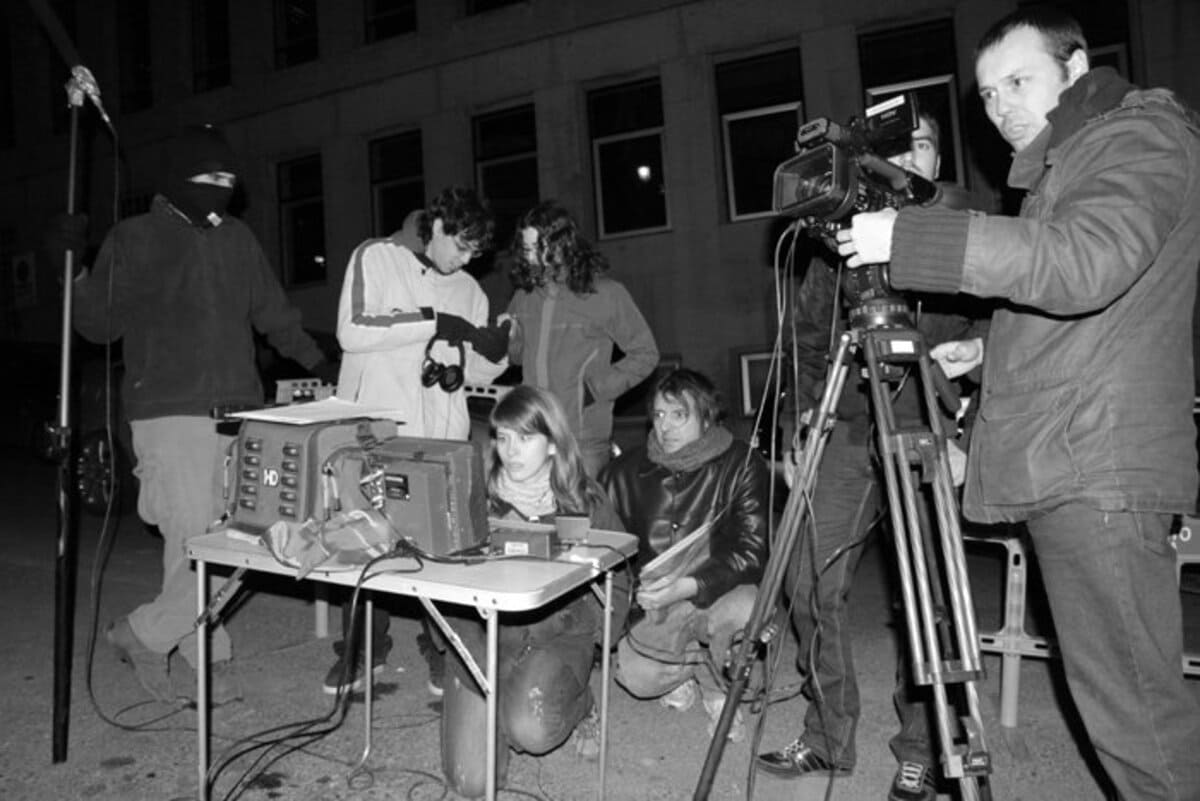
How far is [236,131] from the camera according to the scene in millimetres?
14633

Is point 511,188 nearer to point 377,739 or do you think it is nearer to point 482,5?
point 482,5

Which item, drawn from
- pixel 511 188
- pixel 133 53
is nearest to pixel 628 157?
pixel 511 188

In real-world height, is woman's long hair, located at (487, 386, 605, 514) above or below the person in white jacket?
below

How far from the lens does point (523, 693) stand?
264cm

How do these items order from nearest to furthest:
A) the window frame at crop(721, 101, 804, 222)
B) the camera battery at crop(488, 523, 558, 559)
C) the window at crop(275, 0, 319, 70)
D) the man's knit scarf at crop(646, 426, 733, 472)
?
the camera battery at crop(488, 523, 558, 559) → the man's knit scarf at crop(646, 426, 733, 472) → the window frame at crop(721, 101, 804, 222) → the window at crop(275, 0, 319, 70)

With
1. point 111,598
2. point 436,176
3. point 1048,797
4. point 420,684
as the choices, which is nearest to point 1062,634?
point 1048,797

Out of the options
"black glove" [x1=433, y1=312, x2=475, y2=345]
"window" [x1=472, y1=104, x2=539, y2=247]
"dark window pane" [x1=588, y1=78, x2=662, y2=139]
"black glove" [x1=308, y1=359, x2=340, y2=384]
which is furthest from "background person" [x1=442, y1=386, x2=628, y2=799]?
"window" [x1=472, y1=104, x2=539, y2=247]

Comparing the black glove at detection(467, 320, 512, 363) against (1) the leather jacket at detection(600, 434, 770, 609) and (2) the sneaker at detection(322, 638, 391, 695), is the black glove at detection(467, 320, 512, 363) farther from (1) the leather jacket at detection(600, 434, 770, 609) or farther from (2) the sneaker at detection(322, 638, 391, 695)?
(2) the sneaker at detection(322, 638, 391, 695)

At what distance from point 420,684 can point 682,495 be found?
4.79 ft

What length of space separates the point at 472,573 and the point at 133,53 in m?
18.5

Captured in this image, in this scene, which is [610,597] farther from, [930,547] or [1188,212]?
[1188,212]

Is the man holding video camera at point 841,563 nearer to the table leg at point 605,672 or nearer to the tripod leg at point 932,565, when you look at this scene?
the table leg at point 605,672

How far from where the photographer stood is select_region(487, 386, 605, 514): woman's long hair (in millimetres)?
2889

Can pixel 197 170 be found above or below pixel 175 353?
above
